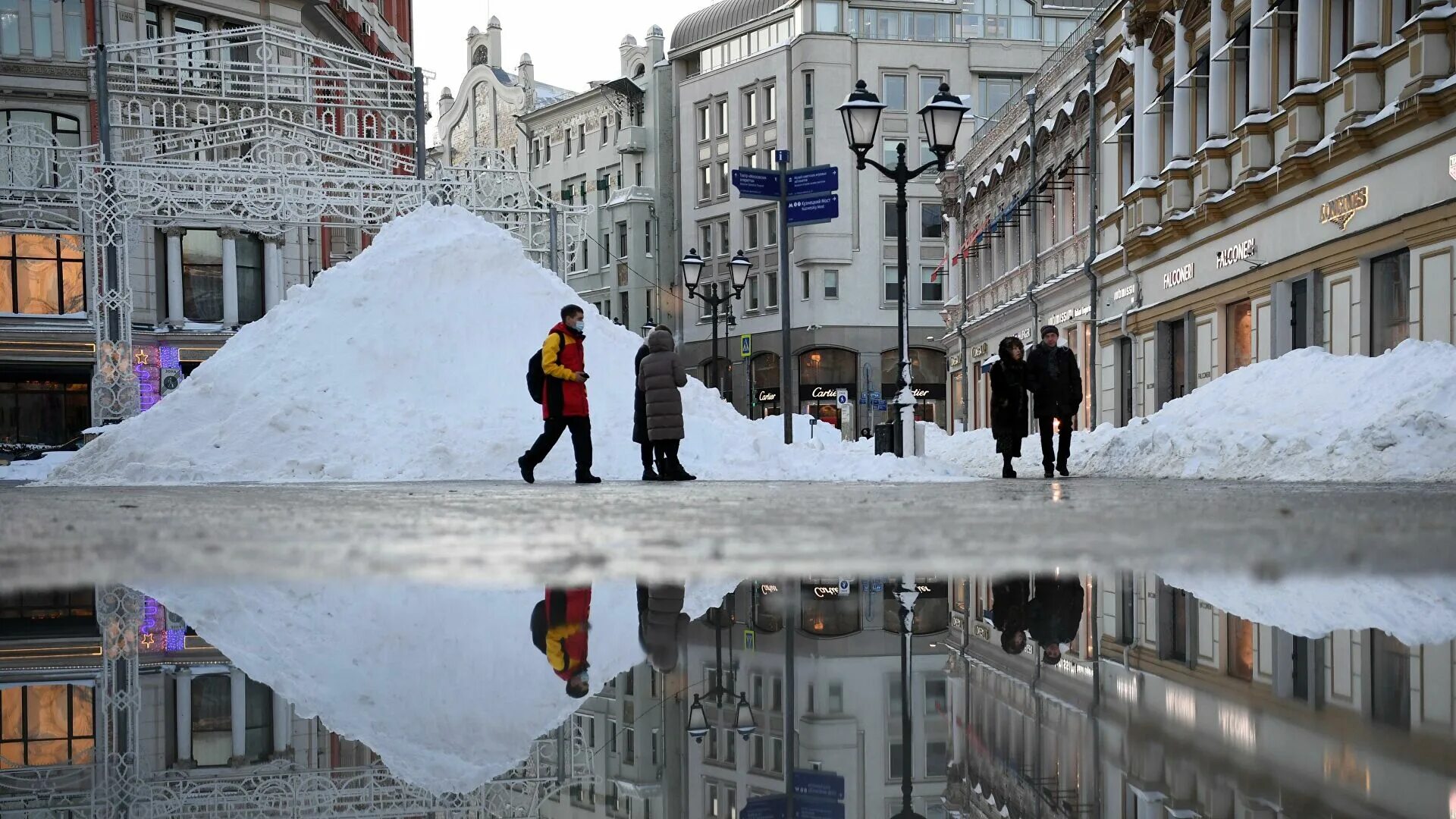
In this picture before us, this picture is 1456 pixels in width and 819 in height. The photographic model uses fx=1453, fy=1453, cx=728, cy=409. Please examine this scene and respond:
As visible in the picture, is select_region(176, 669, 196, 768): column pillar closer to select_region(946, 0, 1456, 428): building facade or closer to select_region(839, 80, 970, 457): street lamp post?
select_region(839, 80, 970, 457): street lamp post

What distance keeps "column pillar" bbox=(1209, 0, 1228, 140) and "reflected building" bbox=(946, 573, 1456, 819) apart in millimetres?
21417

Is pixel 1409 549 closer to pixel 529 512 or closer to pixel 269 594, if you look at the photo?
pixel 269 594

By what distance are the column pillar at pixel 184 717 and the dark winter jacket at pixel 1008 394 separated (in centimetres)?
1471

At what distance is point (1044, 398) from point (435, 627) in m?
14.8

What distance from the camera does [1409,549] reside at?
513 centimetres

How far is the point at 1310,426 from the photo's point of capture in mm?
14695

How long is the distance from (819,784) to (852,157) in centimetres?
6902

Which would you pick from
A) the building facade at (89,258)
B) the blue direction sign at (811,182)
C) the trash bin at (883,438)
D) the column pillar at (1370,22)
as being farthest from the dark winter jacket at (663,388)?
the building facade at (89,258)

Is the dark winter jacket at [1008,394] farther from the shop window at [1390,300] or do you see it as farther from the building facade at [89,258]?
the building facade at [89,258]

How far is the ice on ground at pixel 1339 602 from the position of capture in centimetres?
314

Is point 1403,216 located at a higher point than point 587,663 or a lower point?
higher

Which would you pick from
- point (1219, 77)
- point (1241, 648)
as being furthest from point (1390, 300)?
point (1241, 648)

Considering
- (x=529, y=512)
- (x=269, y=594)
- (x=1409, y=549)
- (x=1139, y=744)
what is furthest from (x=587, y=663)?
(x=529, y=512)

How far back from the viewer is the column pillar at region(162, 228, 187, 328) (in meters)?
43.2
